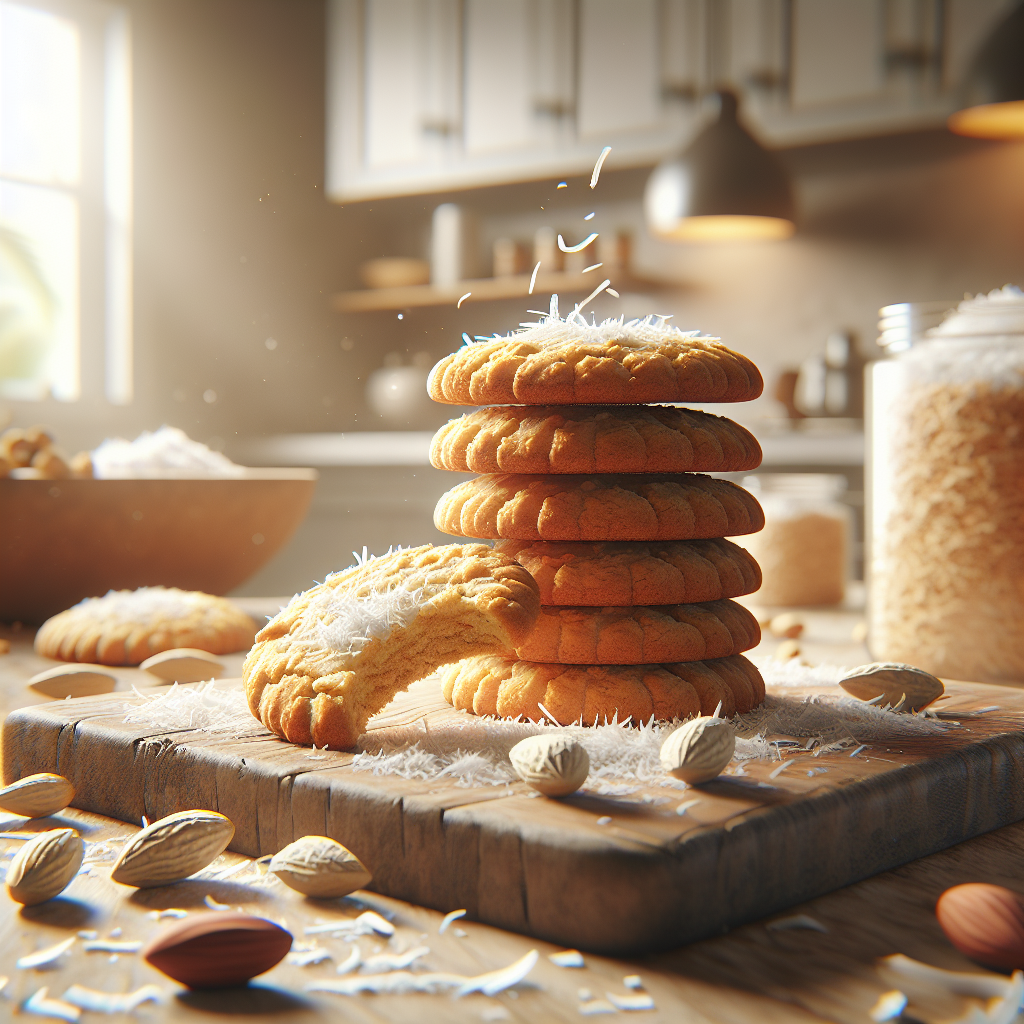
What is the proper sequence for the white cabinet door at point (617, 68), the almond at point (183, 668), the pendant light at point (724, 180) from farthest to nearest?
the white cabinet door at point (617, 68) → the pendant light at point (724, 180) → the almond at point (183, 668)

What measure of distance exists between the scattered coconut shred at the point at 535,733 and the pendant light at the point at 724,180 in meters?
2.67

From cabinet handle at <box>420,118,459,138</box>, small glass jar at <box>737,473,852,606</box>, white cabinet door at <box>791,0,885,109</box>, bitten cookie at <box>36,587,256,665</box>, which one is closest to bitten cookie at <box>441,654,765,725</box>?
bitten cookie at <box>36,587,256,665</box>

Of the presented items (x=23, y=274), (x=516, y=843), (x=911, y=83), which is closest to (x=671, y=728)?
(x=516, y=843)

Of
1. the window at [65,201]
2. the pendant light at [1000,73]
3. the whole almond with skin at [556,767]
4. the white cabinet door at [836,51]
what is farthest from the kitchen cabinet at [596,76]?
the whole almond with skin at [556,767]

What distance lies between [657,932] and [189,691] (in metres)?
0.50

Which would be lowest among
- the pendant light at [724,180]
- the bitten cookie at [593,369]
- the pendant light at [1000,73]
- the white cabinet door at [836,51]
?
the bitten cookie at [593,369]

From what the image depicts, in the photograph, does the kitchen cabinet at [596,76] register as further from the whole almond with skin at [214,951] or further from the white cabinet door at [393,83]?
the whole almond with skin at [214,951]

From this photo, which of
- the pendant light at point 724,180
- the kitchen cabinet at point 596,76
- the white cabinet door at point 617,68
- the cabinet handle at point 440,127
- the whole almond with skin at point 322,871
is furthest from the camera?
the cabinet handle at point 440,127

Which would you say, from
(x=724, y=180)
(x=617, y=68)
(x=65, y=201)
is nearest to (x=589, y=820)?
(x=724, y=180)

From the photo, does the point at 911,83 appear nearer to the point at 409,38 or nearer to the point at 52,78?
the point at 409,38

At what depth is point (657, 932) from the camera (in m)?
0.52

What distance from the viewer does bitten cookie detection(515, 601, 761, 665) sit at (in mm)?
802

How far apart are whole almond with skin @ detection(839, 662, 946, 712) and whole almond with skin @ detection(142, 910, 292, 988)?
0.55 meters

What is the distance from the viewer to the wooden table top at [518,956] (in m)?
0.47
